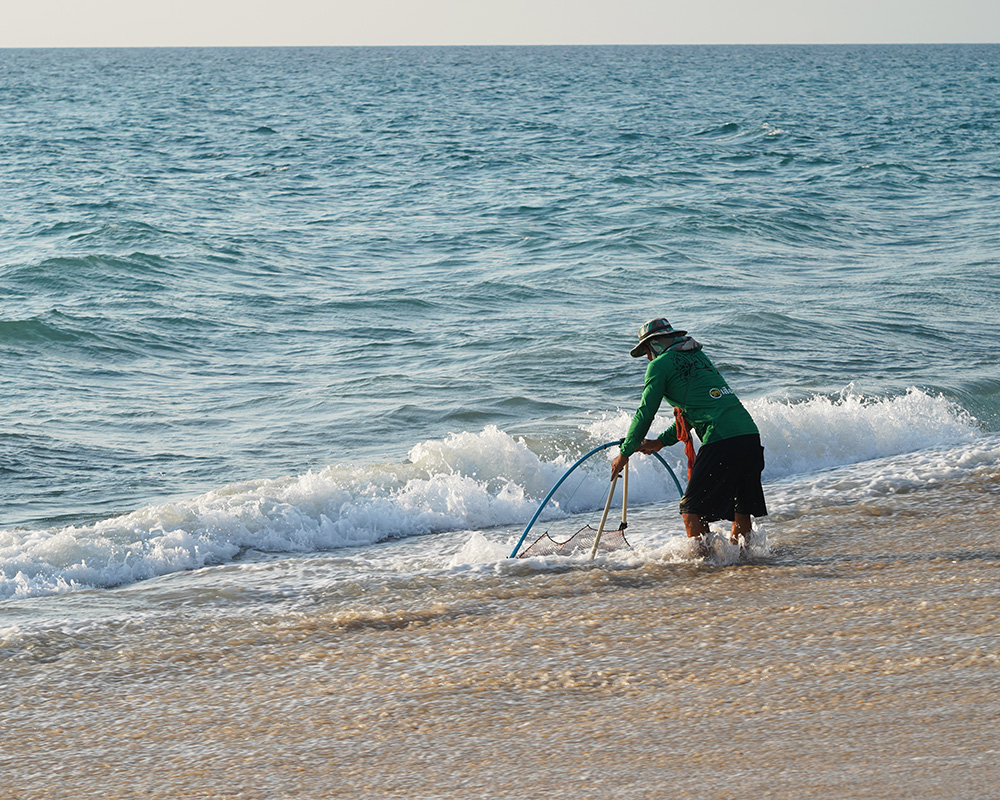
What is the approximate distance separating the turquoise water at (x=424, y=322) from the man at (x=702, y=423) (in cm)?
215

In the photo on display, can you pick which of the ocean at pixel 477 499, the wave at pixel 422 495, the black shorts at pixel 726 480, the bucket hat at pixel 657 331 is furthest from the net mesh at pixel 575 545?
the wave at pixel 422 495

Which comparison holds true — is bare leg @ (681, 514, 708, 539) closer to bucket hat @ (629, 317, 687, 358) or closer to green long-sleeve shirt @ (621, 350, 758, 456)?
green long-sleeve shirt @ (621, 350, 758, 456)

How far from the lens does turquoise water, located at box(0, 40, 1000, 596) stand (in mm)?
9289

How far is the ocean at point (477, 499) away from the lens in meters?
4.77

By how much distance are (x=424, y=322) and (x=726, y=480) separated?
944 cm

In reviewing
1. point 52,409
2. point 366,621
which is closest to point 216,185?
point 52,409

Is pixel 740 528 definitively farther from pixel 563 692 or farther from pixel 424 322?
pixel 424 322

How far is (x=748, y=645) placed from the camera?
18.4 feet

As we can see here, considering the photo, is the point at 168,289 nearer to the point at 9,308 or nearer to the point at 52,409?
the point at 9,308

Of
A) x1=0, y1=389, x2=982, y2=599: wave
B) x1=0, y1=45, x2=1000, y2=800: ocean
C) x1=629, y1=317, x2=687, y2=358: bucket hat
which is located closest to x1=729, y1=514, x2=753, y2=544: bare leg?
x1=0, y1=45, x2=1000, y2=800: ocean

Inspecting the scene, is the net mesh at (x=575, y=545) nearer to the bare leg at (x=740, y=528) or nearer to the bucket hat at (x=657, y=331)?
the bare leg at (x=740, y=528)

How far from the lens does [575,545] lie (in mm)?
7500

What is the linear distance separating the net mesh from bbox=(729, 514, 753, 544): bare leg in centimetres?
71

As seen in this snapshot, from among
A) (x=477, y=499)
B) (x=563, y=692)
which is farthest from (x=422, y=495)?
(x=563, y=692)
